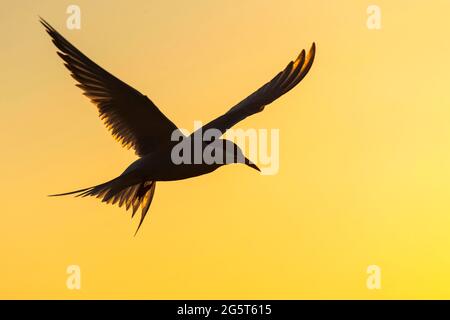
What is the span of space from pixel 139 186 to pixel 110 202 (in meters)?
0.40

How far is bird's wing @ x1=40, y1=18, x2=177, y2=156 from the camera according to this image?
26.3ft

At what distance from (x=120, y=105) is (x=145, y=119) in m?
0.31

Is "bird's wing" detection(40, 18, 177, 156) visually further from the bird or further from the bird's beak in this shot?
the bird's beak

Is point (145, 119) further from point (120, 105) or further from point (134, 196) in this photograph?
point (134, 196)

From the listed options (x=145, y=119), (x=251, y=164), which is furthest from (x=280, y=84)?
(x=145, y=119)

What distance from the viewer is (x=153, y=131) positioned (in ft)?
28.3

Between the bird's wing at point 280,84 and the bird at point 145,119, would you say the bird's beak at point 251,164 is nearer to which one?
the bird at point 145,119

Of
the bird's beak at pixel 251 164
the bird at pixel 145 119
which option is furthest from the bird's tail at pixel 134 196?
the bird's beak at pixel 251 164

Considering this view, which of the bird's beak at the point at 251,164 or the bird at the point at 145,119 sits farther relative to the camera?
the bird's beak at the point at 251,164

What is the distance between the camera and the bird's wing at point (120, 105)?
26.3ft

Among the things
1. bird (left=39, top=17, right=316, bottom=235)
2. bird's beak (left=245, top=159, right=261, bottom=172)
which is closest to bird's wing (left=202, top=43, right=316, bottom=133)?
bird (left=39, top=17, right=316, bottom=235)

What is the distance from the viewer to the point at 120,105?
27.8 feet
